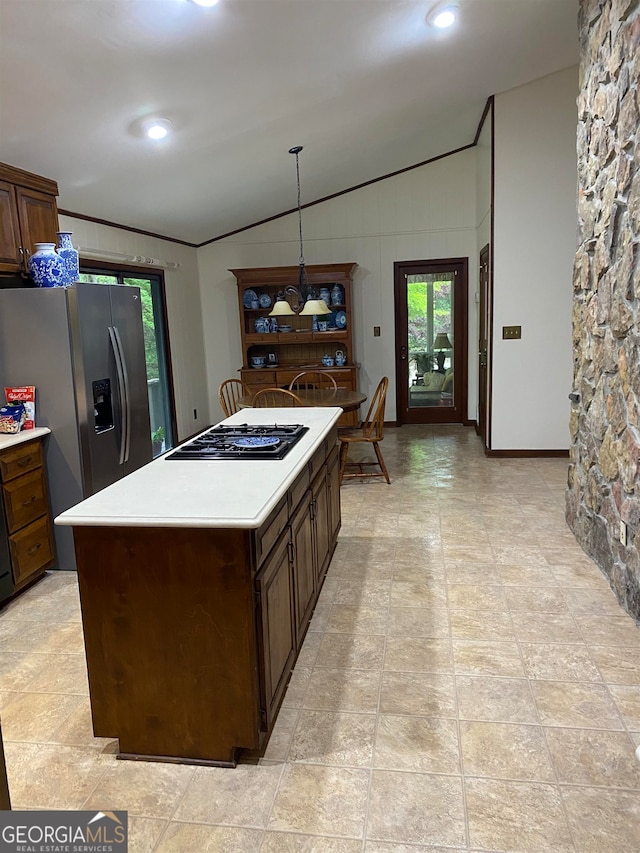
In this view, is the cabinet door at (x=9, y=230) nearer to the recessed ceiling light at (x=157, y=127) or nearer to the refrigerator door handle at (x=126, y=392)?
the refrigerator door handle at (x=126, y=392)

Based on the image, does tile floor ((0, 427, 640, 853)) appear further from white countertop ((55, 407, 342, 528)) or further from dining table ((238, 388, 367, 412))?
dining table ((238, 388, 367, 412))

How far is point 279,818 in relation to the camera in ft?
5.89

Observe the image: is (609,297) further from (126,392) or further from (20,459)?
(20,459)

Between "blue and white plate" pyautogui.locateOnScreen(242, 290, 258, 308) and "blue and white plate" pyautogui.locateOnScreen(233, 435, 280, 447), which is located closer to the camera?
"blue and white plate" pyautogui.locateOnScreen(233, 435, 280, 447)

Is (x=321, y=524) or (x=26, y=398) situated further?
(x=26, y=398)

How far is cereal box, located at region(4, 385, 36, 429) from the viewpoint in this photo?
11.5ft

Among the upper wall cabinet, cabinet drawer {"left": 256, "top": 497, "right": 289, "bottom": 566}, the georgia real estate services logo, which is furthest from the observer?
the upper wall cabinet

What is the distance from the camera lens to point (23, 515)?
3.36 m

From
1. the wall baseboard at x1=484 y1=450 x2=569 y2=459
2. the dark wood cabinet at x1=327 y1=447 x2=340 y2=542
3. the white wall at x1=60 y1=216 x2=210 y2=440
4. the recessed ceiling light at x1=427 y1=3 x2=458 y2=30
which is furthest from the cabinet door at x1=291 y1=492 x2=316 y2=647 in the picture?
the white wall at x1=60 y1=216 x2=210 y2=440

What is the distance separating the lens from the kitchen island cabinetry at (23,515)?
10.5 ft

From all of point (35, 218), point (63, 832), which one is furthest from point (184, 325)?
point (63, 832)

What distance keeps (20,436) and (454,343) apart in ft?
16.9

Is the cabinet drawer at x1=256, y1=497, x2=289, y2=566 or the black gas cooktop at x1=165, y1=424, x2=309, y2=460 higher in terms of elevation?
the black gas cooktop at x1=165, y1=424, x2=309, y2=460

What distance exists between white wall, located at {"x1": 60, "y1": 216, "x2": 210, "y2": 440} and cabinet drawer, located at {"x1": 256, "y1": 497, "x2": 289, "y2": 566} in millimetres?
4083
